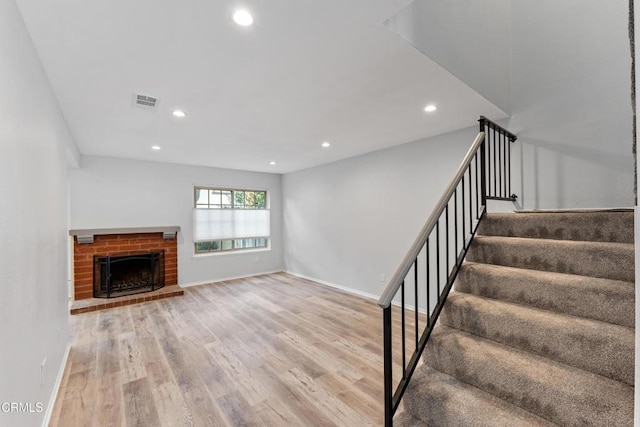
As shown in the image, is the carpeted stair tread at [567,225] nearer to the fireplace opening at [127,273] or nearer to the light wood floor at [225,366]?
the light wood floor at [225,366]

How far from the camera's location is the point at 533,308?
1.72 meters

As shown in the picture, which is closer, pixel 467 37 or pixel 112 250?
pixel 467 37

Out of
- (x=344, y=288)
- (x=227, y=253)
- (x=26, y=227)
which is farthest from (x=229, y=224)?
Result: (x=26, y=227)

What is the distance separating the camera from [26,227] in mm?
1546

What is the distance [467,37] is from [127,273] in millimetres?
5995

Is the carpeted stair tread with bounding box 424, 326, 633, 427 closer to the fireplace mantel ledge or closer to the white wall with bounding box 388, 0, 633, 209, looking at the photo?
the white wall with bounding box 388, 0, 633, 209

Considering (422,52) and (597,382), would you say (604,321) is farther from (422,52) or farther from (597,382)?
(422,52)

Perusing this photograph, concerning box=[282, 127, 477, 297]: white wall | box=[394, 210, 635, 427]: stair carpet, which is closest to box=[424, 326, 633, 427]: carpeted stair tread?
box=[394, 210, 635, 427]: stair carpet

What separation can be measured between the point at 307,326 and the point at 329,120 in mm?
2548

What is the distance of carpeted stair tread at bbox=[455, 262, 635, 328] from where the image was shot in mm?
1493

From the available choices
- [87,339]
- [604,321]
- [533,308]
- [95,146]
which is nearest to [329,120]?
[533,308]

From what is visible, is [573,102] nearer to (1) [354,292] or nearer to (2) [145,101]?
(1) [354,292]

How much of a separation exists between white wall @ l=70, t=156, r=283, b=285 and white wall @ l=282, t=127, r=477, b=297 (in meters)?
1.14

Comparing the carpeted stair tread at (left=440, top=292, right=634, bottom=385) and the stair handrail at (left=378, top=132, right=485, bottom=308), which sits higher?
the stair handrail at (left=378, top=132, right=485, bottom=308)
